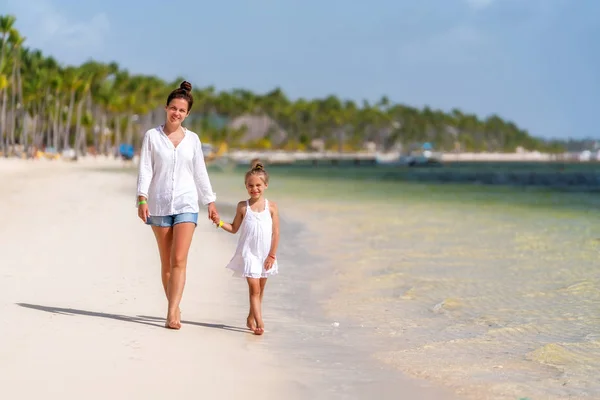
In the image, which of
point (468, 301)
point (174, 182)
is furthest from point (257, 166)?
point (468, 301)

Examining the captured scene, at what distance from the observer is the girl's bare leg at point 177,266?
7.36 metres

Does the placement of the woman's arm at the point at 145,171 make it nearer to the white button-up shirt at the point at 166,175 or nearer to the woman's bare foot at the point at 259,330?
the white button-up shirt at the point at 166,175

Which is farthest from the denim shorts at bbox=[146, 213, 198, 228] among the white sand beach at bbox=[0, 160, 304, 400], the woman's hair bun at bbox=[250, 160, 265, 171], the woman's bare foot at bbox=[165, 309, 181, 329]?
the white sand beach at bbox=[0, 160, 304, 400]

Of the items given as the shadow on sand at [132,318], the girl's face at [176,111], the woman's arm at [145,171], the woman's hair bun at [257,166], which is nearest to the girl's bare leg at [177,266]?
the shadow on sand at [132,318]

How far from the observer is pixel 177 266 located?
7453 mm

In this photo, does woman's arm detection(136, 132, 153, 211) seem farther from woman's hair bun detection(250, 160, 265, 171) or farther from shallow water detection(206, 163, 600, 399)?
shallow water detection(206, 163, 600, 399)

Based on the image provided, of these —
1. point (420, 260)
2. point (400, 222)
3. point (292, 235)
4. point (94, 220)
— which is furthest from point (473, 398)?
point (400, 222)

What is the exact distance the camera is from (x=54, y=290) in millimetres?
9250

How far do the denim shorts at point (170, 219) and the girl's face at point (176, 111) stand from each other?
706 mm

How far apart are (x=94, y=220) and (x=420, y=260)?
23.9 feet

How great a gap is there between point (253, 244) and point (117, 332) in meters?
1.22

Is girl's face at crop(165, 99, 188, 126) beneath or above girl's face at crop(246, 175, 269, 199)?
above

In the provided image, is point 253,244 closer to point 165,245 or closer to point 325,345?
point 165,245

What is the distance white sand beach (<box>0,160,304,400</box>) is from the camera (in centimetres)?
573
